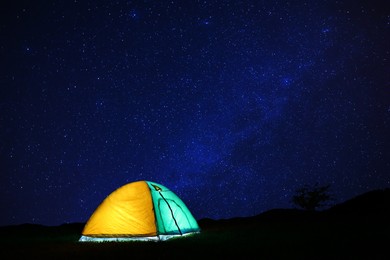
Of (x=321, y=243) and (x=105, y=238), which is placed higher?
(x=105, y=238)

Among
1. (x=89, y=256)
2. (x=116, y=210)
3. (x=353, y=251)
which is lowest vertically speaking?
(x=353, y=251)

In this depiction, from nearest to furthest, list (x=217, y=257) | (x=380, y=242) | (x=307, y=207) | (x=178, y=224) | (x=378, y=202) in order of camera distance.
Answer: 1. (x=217, y=257)
2. (x=380, y=242)
3. (x=178, y=224)
4. (x=378, y=202)
5. (x=307, y=207)

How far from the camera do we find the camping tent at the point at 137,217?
10922mm

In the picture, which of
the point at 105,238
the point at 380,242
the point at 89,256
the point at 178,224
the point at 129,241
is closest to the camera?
the point at 89,256

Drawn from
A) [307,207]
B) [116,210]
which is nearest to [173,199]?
[116,210]

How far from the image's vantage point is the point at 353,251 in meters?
7.26

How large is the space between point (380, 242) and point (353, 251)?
156cm

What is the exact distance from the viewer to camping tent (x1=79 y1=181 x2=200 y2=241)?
10922 millimetres

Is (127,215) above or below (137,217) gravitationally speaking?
above

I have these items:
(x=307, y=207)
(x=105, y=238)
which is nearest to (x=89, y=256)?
(x=105, y=238)

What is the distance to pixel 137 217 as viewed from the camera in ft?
36.7

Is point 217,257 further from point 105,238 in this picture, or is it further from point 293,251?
point 105,238

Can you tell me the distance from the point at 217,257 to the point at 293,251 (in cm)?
169

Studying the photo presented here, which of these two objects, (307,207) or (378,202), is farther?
(307,207)
